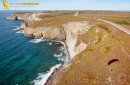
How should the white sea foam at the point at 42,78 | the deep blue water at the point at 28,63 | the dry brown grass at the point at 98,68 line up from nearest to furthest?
1. the dry brown grass at the point at 98,68
2. the white sea foam at the point at 42,78
3. the deep blue water at the point at 28,63

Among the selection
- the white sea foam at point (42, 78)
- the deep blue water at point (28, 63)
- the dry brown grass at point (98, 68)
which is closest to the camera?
the dry brown grass at point (98, 68)

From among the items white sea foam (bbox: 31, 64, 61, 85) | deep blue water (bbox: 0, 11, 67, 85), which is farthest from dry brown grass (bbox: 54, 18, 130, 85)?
deep blue water (bbox: 0, 11, 67, 85)

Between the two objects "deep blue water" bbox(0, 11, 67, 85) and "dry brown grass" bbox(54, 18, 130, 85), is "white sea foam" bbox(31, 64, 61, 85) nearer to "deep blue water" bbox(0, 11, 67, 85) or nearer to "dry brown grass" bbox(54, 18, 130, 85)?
"deep blue water" bbox(0, 11, 67, 85)

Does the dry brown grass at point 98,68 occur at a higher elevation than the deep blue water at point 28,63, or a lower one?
higher

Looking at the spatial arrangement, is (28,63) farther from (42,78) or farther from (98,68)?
(98,68)

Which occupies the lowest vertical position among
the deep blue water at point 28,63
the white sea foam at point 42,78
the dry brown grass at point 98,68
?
the white sea foam at point 42,78

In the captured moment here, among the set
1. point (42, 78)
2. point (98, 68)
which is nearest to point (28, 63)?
point (42, 78)

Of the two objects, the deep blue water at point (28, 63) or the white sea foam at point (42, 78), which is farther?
the deep blue water at point (28, 63)

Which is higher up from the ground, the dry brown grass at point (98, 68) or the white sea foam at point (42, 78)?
the dry brown grass at point (98, 68)

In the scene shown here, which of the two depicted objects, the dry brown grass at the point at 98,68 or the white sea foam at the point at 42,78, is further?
the white sea foam at the point at 42,78

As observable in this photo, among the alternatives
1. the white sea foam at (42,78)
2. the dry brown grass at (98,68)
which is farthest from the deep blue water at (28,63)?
the dry brown grass at (98,68)

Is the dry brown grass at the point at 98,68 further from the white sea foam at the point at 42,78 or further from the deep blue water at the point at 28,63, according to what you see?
the deep blue water at the point at 28,63

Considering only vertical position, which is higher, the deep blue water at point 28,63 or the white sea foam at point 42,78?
the deep blue water at point 28,63
